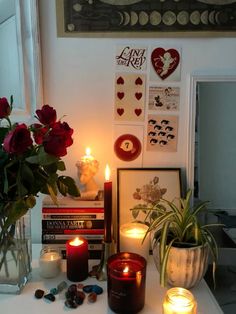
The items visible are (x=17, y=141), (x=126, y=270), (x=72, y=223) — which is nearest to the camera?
(x=17, y=141)

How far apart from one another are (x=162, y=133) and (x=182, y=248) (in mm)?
434

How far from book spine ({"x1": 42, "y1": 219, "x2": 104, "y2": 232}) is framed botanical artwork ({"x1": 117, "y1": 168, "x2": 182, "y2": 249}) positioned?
117mm

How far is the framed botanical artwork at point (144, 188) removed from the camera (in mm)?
1238

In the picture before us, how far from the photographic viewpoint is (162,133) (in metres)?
1.24

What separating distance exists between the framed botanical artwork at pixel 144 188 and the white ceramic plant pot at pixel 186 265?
0.29 meters

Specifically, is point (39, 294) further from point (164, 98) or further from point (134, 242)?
point (164, 98)

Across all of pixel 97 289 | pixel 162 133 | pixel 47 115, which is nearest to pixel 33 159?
pixel 47 115

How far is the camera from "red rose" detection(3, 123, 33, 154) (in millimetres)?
787

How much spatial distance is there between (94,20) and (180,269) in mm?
830

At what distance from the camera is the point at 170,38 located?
1179 millimetres

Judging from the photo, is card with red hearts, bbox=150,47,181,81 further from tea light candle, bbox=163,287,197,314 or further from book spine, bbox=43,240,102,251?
tea light candle, bbox=163,287,197,314

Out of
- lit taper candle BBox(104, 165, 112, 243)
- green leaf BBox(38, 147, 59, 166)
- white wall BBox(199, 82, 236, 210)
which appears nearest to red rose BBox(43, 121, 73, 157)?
green leaf BBox(38, 147, 59, 166)

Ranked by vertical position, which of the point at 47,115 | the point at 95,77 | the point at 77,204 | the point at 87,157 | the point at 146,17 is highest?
the point at 146,17

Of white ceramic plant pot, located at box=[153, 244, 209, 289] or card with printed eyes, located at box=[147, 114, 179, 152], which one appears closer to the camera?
Result: white ceramic plant pot, located at box=[153, 244, 209, 289]
